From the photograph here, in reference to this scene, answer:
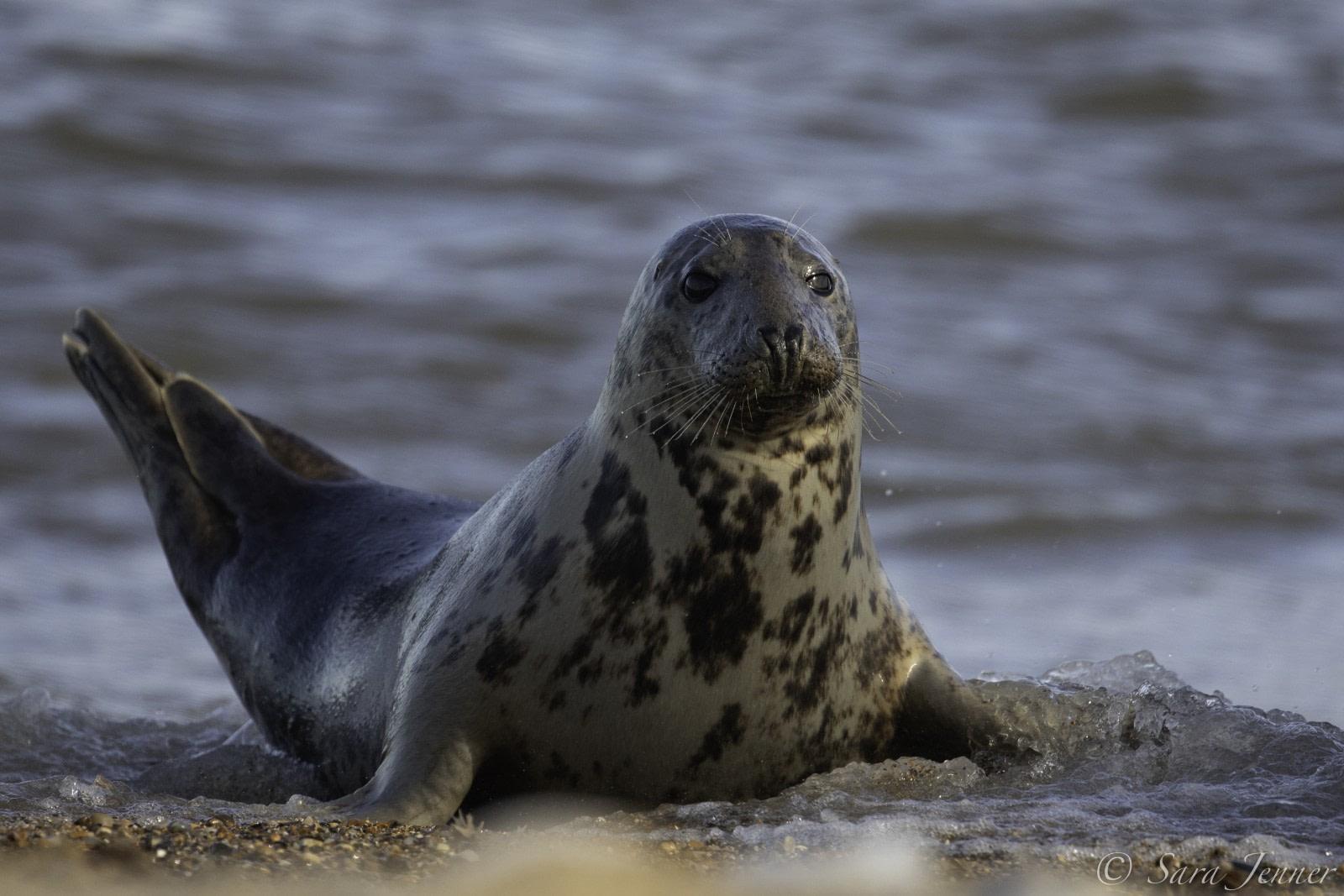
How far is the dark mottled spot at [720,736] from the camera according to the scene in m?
3.89

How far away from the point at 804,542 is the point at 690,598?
0.26m

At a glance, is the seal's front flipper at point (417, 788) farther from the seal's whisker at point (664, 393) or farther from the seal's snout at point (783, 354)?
the seal's snout at point (783, 354)

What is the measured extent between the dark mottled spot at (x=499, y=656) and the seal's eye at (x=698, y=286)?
76 cm

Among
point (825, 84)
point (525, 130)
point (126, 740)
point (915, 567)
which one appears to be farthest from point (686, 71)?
point (126, 740)

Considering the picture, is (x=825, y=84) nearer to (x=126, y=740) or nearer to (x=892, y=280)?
(x=892, y=280)

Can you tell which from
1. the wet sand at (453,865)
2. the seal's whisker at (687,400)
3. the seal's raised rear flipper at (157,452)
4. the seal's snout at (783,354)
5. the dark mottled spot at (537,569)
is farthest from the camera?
the seal's raised rear flipper at (157,452)

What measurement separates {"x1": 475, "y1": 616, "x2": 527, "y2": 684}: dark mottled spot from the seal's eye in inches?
29.8

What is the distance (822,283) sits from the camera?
4.03 metres

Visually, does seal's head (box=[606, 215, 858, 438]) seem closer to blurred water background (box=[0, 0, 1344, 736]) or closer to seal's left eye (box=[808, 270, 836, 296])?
seal's left eye (box=[808, 270, 836, 296])

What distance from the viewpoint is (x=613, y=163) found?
41.7 ft

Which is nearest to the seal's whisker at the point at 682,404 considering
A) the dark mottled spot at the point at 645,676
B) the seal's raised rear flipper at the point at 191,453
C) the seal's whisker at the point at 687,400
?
the seal's whisker at the point at 687,400

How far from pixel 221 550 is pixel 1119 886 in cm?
286

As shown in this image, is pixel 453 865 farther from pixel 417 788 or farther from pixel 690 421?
pixel 690 421

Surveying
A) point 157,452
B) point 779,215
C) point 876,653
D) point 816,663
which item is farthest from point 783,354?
point 779,215
